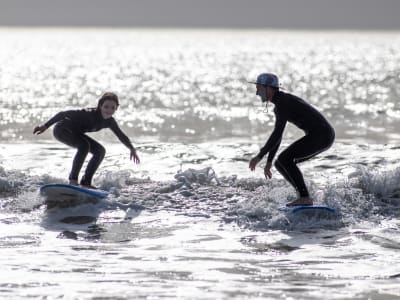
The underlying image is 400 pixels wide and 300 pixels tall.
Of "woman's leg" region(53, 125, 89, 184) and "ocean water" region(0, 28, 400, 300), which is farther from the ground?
"woman's leg" region(53, 125, 89, 184)

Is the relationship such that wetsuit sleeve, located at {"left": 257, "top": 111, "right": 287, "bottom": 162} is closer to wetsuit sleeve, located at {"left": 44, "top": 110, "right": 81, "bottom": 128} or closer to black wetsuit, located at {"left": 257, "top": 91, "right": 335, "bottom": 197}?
black wetsuit, located at {"left": 257, "top": 91, "right": 335, "bottom": 197}

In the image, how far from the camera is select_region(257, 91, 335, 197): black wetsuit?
13.4 metres

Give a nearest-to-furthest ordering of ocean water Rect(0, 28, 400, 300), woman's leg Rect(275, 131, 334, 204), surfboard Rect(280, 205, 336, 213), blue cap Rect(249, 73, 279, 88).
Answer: ocean water Rect(0, 28, 400, 300)
blue cap Rect(249, 73, 279, 88)
surfboard Rect(280, 205, 336, 213)
woman's leg Rect(275, 131, 334, 204)

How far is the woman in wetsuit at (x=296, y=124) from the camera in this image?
13.3 meters

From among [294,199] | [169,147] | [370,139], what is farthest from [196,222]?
[370,139]

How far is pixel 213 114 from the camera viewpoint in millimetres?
32750

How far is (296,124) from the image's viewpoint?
1366 cm

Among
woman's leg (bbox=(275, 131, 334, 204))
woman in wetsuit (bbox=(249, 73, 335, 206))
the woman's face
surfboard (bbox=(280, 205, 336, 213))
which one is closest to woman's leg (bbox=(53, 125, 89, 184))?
the woman's face

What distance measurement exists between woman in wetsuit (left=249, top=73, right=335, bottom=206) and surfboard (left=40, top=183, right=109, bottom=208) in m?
2.92

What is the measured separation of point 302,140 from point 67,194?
3826mm

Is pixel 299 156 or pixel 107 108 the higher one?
pixel 107 108

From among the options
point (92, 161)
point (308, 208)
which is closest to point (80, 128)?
point (92, 161)

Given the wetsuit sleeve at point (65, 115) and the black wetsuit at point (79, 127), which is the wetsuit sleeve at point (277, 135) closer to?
the black wetsuit at point (79, 127)

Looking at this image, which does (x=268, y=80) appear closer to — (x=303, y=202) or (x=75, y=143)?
(x=303, y=202)
